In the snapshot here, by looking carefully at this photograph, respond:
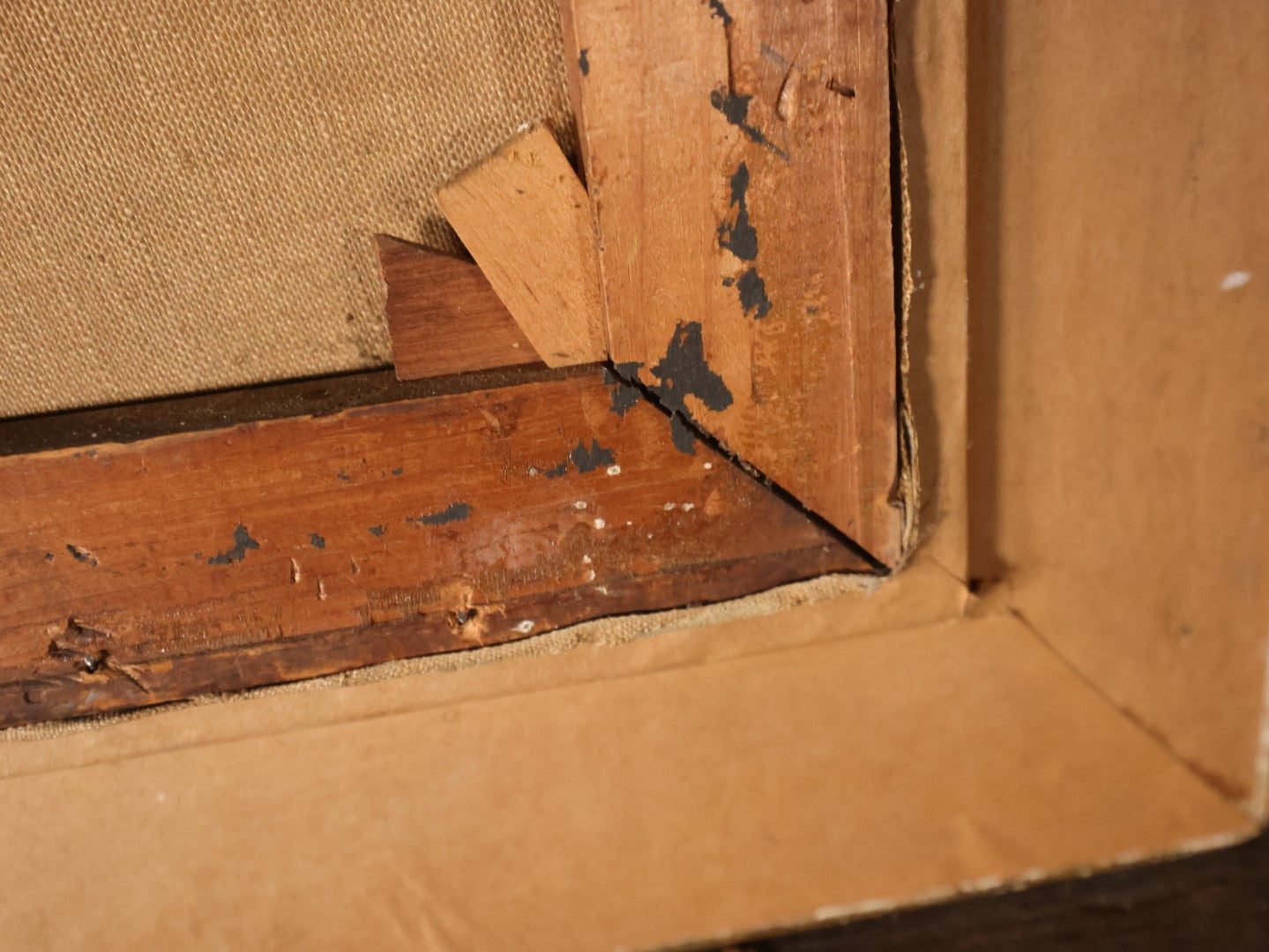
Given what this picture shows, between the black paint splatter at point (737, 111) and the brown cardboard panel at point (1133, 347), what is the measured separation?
0.63 feet

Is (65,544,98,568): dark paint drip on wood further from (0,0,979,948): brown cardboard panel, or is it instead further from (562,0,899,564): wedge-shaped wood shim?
(562,0,899,564): wedge-shaped wood shim

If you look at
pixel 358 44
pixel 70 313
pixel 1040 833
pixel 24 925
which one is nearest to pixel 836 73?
pixel 358 44

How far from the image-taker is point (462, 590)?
65 cm

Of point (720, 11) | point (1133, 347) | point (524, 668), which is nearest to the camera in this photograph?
point (720, 11)

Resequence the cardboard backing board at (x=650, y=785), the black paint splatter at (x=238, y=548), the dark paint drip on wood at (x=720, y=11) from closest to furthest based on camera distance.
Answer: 1. the dark paint drip on wood at (x=720, y=11)
2. the black paint splatter at (x=238, y=548)
3. the cardboard backing board at (x=650, y=785)

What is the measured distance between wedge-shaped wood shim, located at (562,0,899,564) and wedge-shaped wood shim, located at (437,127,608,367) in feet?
0.07

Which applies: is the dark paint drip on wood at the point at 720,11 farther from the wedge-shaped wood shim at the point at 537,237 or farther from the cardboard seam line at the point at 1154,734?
the cardboard seam line at the point at 1154,734

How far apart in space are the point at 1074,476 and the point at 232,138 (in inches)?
28.7

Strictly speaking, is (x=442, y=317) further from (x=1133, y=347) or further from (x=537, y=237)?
(x=1133, y=347)

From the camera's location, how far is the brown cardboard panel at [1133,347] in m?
0.55

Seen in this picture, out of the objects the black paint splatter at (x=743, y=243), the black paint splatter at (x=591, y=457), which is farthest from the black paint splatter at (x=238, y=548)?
the black paint splatter at (x=743, y=243)

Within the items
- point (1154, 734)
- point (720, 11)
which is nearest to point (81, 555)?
point (720, 11)

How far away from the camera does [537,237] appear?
582mm

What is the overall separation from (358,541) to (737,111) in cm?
43
